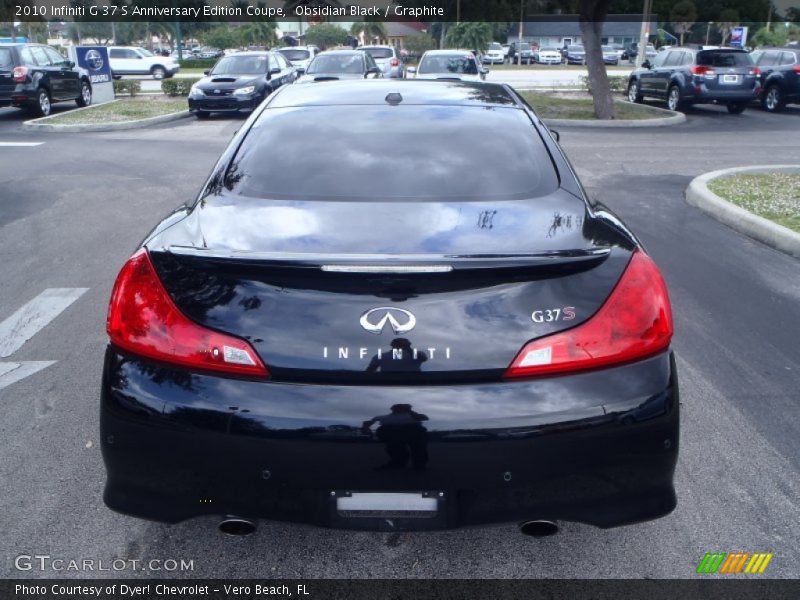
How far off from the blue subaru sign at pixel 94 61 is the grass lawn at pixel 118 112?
0.98 m

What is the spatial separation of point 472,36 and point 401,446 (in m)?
68.7

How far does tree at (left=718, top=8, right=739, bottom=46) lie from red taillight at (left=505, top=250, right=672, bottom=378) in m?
81.7

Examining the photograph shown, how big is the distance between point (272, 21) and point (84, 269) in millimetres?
84470

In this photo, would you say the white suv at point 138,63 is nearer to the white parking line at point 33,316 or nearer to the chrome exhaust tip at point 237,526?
the white parking line at point 33,316

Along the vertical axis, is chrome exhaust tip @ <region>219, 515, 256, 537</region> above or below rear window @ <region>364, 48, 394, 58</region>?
above

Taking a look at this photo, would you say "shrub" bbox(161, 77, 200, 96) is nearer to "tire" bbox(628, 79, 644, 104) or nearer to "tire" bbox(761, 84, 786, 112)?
"tire" bbox(628, 79, 644, 104)

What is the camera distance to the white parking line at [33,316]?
5.14 m

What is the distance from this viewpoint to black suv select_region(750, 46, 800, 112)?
66.3 feet

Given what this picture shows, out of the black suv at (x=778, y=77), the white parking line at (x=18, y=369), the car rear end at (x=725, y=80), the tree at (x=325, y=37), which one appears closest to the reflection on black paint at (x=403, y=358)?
the white parking line at (x=18, y=369)

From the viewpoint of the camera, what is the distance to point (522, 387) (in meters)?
2.38

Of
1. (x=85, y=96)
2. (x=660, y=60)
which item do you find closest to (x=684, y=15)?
(x=660, y=60)

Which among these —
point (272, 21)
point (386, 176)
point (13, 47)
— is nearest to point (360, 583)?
point (386, 176)

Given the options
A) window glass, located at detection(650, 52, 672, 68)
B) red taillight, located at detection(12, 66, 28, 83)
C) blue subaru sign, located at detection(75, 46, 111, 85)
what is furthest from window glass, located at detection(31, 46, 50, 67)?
window glass, located at detection(650, 52, 672, 68)

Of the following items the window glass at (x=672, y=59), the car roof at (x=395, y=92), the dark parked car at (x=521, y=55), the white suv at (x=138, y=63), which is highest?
the car roof at (x=395, y=92)
